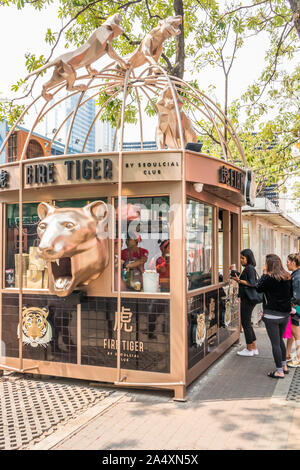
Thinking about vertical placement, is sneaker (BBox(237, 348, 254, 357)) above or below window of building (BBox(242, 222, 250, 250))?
below

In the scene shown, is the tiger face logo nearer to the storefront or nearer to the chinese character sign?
the storefront

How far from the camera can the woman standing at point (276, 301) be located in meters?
5.82

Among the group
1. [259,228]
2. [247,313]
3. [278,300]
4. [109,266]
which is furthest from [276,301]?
[259,228]

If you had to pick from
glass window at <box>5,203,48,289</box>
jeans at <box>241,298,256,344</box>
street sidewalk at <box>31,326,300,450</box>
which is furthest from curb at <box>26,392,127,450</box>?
jeans at <box>241,298,256,344</box>

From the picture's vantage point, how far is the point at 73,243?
16.4 ft

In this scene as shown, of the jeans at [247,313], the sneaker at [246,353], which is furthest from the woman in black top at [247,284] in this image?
the sneaker at [246,353]

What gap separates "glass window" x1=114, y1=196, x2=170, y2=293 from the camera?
17.4ft

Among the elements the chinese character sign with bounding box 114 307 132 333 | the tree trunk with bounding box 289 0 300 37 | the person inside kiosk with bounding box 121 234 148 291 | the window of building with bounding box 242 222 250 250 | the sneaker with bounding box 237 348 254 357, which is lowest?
the sneaker with bounding box 237 348 254 357

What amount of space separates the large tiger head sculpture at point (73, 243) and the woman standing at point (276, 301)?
2359mm

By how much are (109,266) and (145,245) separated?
1.82 ft

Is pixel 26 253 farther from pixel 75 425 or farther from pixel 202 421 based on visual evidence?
pixel 202 421

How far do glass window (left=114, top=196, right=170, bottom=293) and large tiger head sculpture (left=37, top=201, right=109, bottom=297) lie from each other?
267mm
